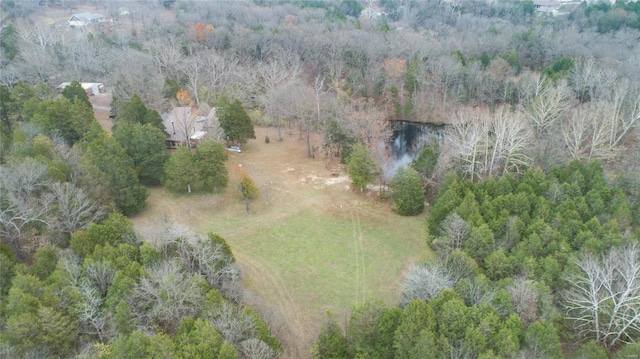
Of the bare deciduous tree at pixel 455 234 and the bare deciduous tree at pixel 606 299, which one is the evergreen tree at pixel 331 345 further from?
the bare deciduous tree at pixel 606 299

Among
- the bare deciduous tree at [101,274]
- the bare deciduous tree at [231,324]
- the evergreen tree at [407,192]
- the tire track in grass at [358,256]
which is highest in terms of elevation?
the bare deciduous tree at [101,274]

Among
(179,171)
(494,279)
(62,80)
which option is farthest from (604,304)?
(62,80)

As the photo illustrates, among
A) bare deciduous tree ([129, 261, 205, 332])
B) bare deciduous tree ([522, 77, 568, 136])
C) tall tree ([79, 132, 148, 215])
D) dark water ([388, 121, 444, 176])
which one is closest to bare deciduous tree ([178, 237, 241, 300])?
bare deciduous tree ([129, 261, 205, 332])

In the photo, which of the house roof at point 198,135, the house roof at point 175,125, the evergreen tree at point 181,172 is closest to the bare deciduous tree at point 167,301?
the evergreen tree at point 181,172

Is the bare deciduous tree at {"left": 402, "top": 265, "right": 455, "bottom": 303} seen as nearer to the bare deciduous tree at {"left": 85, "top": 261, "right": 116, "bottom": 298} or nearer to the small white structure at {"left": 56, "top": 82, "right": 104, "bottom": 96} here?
the bare deciduous tree at {"left": 85, "top": 261, "right": 116, "bottom": 298}

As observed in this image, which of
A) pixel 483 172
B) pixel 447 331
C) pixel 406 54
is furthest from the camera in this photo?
pixel 406 54

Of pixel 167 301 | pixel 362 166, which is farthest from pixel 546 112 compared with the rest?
pixel 167 301

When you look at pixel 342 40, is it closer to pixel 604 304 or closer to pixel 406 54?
pixel 406 54
